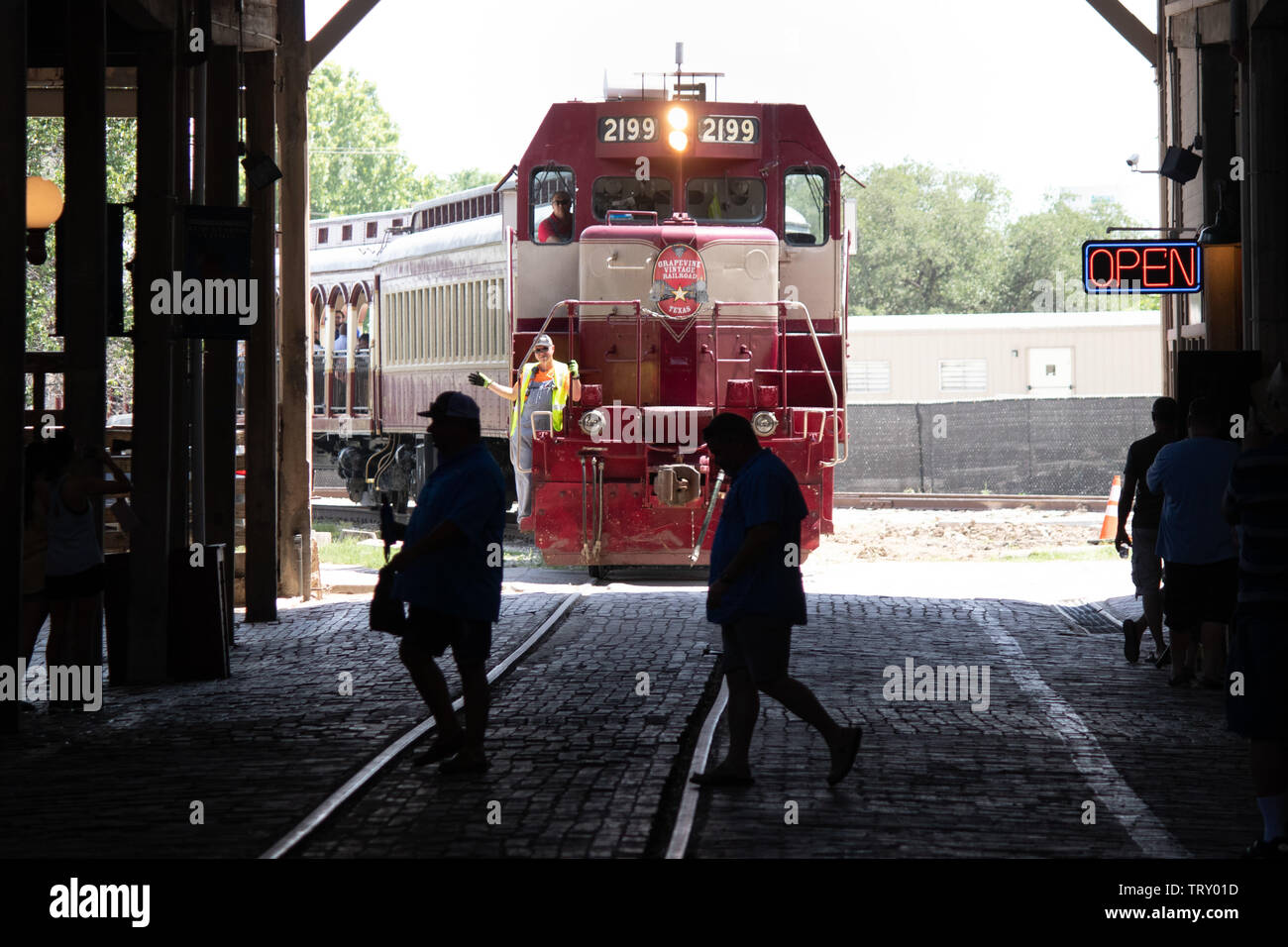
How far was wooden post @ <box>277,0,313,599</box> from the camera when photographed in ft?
51.3

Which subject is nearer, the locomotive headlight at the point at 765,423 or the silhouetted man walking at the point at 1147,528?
the silhouetted man walking at the point at 1147,528

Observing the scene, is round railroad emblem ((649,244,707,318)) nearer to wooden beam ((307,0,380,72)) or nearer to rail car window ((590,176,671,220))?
rail car window ((590,176,671,220))

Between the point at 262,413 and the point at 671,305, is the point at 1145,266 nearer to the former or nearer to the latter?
the point at 671,305

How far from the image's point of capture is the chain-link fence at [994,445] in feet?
106

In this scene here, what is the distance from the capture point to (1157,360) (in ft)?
140

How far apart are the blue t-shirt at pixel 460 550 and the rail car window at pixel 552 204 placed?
9410mm

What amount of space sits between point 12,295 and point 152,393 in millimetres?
2172

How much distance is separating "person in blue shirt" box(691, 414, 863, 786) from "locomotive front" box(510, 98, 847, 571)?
7671 mm

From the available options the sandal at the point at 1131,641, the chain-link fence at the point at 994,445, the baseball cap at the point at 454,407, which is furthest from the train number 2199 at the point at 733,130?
the chain-link fence at the point at 994,445

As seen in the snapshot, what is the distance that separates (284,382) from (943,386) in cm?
3014

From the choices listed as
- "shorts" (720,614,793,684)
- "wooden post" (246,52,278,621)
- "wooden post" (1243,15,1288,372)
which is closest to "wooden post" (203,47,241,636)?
"wooden post" (246,52,278,621)

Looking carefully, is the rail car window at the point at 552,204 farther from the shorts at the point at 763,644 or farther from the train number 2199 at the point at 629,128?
the shorts at the point at 763,644

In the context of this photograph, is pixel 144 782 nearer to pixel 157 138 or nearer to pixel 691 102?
pixel 157 138
